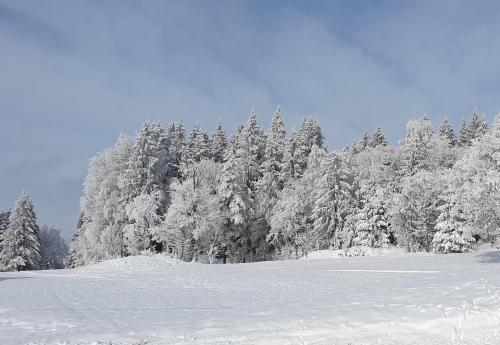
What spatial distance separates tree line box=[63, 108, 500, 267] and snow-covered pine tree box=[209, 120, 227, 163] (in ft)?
20.8

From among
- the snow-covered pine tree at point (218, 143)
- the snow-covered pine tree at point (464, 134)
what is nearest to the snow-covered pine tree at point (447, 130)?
the snow-covered pine tree at point (464, 134)

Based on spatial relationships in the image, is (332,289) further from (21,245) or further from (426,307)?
(21,245)

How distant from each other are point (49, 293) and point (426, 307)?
1848 cm

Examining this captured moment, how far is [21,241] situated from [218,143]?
107 feet

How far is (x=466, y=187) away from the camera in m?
26.9

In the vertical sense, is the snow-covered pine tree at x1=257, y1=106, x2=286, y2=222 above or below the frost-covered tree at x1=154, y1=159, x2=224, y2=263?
above

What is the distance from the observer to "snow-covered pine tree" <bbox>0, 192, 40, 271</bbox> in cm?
6438

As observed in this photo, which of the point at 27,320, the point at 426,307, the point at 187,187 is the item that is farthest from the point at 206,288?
the point at 187,187

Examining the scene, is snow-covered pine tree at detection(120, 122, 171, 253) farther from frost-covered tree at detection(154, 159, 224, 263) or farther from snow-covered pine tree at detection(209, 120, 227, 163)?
snow-covered pine tree at detection(209, 120, 227, 163)

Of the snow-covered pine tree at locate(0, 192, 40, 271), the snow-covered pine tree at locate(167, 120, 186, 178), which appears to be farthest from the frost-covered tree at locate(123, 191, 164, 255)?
the snow-covered pine tree at locate(0, 192, 40, 271)

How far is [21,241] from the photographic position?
65812mm

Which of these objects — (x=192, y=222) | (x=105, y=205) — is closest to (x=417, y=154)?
(x=192, y=222)

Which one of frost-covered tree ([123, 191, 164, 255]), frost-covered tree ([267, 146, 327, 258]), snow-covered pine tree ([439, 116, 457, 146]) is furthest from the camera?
snow-covered pine tree ([439, 116, 457, 146])

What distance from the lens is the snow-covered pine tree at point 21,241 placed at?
64.4 meters
